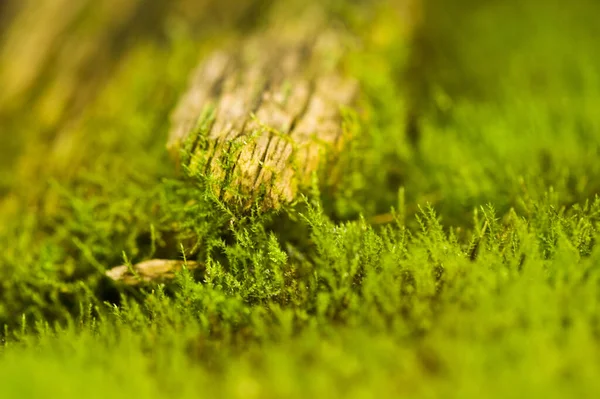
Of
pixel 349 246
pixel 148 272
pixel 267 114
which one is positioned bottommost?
pixel 148 272

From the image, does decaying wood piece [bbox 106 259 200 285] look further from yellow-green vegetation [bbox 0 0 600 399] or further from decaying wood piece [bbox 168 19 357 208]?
decaying wood piece [bbox 168 19 357 208]

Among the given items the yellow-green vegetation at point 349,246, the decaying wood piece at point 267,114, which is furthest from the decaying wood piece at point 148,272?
the decaying wood piece at point 267,114

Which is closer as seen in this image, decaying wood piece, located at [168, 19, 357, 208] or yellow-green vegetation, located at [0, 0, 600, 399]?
yellow-green vegetation, located at [0, 0, 600, 399]

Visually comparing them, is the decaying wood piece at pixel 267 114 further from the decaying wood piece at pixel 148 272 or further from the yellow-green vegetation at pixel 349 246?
the decaying wood piece at pixel 148 272

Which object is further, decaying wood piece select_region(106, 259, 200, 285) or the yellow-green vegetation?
decaying wood piece select_region(106, 259, 200, 285)

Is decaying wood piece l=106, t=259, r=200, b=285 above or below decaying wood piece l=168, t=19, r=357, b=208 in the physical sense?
below

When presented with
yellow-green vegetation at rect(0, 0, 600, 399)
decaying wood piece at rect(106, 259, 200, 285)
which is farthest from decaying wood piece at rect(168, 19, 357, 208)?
decaying wood piece at rect(106, 259, 200, 285)
